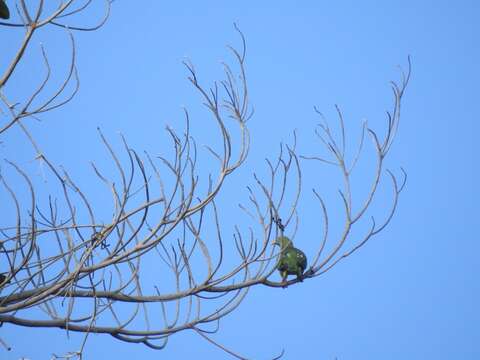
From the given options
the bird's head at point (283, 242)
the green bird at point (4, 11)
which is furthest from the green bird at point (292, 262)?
the green bird at point (4, 11)

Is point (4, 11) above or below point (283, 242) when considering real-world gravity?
above

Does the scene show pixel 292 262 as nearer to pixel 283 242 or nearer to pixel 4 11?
pixel 283 242

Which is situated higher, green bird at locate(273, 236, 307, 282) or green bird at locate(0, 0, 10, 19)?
green bird at locate(0, 0, 10, 19)

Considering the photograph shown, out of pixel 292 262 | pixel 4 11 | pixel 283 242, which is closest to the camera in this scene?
pixel 4 11

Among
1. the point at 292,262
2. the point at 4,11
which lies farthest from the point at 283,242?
the point at 4,11

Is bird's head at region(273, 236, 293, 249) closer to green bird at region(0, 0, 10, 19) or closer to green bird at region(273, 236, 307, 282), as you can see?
green bird at region(273, 236, 307, 282)

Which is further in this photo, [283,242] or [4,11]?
[283,242]

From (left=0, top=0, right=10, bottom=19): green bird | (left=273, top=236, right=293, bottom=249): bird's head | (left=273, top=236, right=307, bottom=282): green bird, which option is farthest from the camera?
(left=273, top=236, right=307, bottom=282): green bird

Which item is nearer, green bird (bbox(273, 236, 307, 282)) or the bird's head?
the bird's head

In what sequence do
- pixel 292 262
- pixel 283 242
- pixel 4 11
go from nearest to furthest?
pixel 4 11 < pixel 292 262 < pixel 283 242

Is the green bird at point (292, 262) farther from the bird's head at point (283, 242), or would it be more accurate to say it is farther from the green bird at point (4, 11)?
the green bird at point (4, 11)

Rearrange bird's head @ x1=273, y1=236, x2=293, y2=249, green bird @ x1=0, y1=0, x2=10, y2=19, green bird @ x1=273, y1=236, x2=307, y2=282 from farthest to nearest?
green bird @ x1=273, y1=236, x2=307, y2=282
bird's head @ x1=273, y1=236, x2=293, y2=249
green bird @ x1=0, y1=0, x2=10, y2=19

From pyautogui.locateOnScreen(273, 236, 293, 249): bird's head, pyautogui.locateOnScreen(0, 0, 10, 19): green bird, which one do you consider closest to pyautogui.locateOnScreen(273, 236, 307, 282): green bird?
pyautogui.locateOnScreen(273, 236, 293, 249): bird's head

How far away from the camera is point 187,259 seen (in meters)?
3.38
